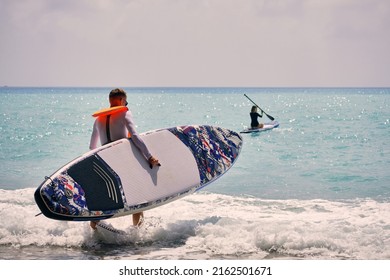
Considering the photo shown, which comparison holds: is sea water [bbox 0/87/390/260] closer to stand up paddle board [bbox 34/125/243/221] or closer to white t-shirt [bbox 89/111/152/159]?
stand up paddle board [bbox 34/125/243/221]

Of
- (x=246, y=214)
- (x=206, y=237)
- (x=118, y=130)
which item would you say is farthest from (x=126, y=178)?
(x=246, y=214)

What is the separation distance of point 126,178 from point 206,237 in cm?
77

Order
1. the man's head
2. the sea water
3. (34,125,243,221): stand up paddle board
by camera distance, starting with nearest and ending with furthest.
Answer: (34,125,243,221): stand up paddle board, the man's head, the sea water

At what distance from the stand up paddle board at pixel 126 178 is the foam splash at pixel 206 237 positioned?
31cm

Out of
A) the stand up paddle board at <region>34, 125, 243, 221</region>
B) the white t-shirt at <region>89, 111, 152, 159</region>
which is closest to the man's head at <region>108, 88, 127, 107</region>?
the white t-shirt at <region>89, 111, 152, 159</region>

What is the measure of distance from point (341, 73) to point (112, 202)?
346cm

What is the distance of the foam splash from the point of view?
409cm

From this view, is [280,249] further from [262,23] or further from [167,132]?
[262,23]

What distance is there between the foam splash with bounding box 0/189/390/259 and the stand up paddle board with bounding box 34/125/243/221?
0.31m

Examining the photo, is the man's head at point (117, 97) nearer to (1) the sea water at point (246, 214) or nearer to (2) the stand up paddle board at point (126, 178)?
(2) the stand up paddle board at point (126, 178)

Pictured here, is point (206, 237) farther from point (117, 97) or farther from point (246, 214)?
point (117, 97)

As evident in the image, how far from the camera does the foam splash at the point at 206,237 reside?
4086mm

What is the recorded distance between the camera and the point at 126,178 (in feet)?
13.4

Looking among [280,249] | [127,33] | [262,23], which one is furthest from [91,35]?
[280,249]
